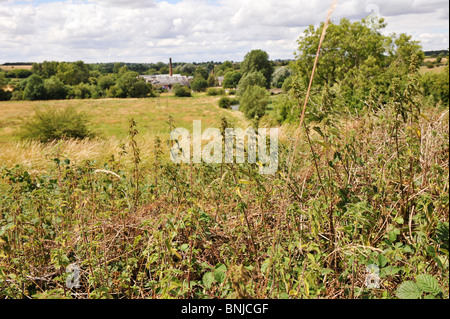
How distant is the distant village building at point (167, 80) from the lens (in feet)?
184

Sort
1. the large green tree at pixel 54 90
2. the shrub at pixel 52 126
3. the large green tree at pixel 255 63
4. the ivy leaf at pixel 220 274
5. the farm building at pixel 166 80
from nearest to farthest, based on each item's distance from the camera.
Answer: the ivy leaf at pixel 220 274, the shrub at pixel 52 126, the large green tree at pixel 255 63, the large green tree at pixel 54 90, the farm building at pixel 166 80

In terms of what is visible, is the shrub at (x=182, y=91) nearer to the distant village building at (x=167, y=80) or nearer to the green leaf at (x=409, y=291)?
the distant village building at (x=167, y=80)

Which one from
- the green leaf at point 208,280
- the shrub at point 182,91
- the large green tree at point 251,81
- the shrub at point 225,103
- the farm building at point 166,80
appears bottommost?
the green leaf at point 208,280

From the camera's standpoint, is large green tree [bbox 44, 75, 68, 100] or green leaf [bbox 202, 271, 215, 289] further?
large green tree [bbox 44, 75, 68, 100]

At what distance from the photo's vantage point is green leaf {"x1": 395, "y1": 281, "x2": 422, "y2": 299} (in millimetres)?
1382

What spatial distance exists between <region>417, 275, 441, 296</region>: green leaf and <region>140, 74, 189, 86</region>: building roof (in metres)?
55.1

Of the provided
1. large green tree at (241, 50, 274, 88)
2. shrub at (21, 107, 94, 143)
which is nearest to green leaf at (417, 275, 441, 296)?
shrub at (21, 107, 94, 143)

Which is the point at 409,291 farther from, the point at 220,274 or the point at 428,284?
the point at 220,274

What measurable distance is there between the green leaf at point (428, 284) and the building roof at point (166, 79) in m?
55.1

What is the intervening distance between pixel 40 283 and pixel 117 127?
2770cm

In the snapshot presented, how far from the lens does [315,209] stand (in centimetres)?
168

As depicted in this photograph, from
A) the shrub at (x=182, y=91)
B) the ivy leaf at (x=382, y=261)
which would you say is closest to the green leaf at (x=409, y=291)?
the ivy leaf at (x=382, y=261)

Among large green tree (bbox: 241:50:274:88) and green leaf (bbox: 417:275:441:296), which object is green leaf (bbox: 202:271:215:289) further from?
large green tree (bbox: 241:50:274:88)
